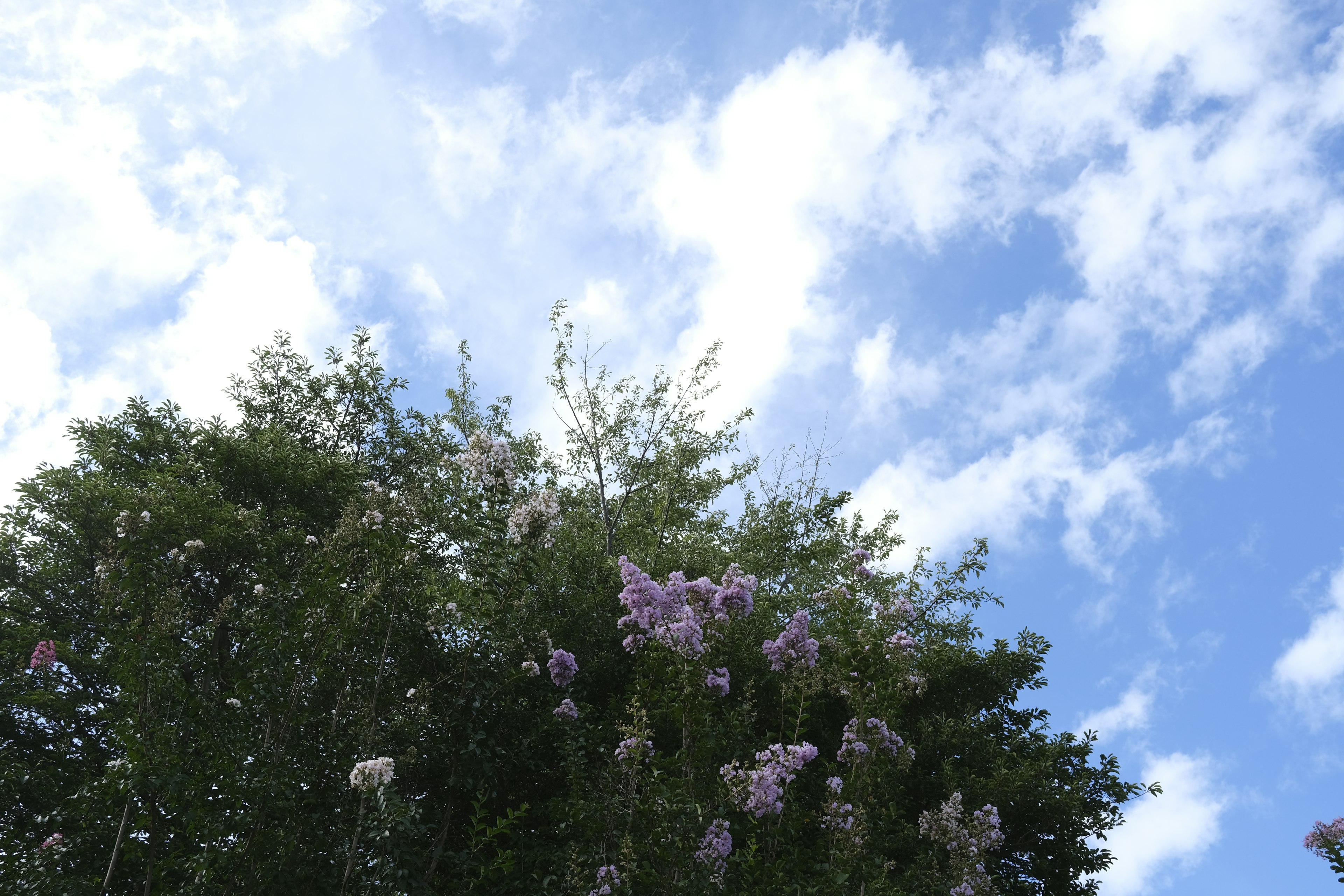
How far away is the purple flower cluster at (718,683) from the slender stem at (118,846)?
10.5 ft

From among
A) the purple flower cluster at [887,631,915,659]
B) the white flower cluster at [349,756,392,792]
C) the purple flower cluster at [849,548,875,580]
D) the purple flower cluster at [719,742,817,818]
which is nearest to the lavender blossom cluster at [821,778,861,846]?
the purple flower cluster at [719,742,817,818]

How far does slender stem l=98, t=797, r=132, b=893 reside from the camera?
4.24 metres

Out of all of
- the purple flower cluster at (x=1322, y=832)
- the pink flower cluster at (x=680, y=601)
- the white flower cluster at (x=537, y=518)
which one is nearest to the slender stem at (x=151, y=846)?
the white flower cluster at (x=537, y=518)

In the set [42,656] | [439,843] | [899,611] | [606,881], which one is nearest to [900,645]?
[899,611]

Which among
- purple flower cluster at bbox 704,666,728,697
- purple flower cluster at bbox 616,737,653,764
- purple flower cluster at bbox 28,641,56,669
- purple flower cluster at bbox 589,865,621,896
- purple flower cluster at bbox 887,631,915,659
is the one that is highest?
purple flower cluster at bbox 887,631,915,659

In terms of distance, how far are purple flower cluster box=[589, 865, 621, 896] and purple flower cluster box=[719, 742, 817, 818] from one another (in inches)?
29.8

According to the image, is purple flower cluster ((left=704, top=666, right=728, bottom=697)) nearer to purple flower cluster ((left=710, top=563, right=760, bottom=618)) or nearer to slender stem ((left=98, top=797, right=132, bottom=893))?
purple flower cluster ((left=710, top=563, right=760, bottom=618))

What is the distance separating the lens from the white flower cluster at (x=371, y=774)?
4.02 meters

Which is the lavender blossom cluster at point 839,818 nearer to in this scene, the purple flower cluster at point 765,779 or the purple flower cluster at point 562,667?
the purple flower cluster at point 765,779

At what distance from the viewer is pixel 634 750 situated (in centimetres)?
489

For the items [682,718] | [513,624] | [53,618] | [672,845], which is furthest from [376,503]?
[53,618]

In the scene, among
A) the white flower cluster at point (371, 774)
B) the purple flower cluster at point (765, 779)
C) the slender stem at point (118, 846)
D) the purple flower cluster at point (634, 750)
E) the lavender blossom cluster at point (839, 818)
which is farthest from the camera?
the lavender blossom cluster at point (839, 818)

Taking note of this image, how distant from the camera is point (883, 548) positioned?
642 inches

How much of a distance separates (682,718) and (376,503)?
2.31 metres
